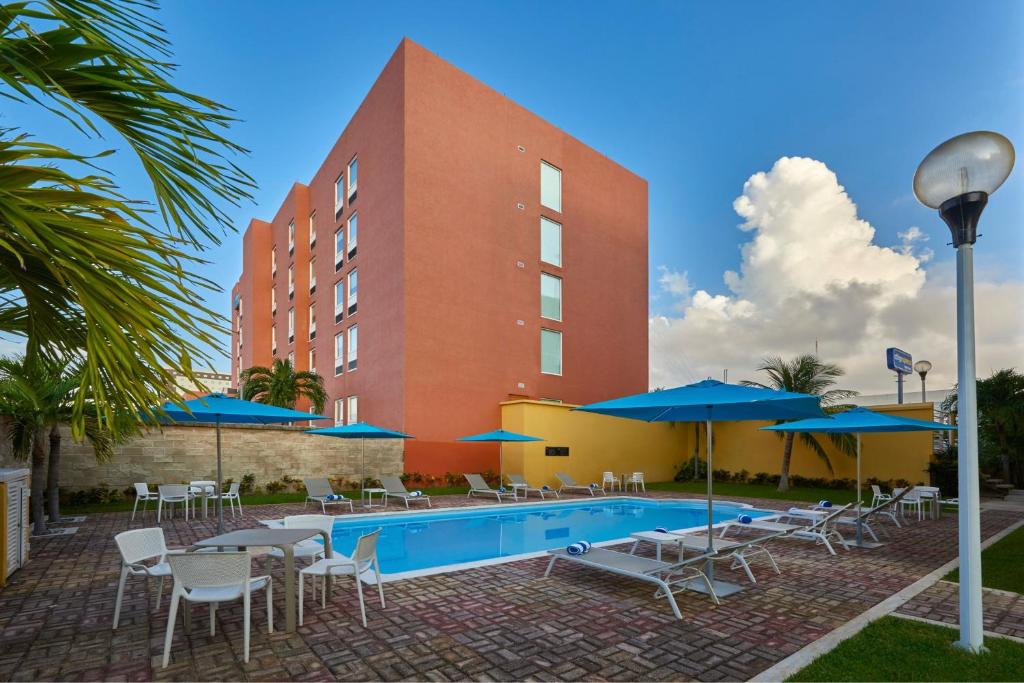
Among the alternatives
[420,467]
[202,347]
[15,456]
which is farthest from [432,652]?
[420,467]

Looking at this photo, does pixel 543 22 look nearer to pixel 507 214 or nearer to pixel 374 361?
pixel 507 214

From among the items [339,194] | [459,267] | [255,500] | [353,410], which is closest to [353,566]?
[255,500]

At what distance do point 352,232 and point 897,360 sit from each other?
80.6 ft

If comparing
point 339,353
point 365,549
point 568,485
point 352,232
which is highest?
point 352,232

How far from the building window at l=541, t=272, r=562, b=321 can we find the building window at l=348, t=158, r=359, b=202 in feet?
29.8

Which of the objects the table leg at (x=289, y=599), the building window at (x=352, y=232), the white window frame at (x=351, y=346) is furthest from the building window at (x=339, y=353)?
the table leg at (x=289, y=599)

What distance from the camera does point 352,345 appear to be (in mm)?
22891

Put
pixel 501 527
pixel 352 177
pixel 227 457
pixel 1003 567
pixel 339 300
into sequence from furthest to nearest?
pixel 339 300 → pixel 352 177 → pixel 227 457 → pixel 501 527 → pixel 1003 567

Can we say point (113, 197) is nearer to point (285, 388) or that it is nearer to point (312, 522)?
point (312, 522)

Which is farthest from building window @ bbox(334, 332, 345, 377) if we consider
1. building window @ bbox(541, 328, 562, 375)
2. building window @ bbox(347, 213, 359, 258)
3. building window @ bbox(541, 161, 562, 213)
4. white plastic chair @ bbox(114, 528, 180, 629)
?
white plastic chair @ bbox(114, 528, 180, 629)

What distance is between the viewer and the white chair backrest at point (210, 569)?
4293 mm

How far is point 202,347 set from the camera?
77.9 inches

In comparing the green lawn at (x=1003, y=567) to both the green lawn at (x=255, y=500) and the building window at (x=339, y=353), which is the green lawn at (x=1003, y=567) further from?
the building window at (x=339, y=353)

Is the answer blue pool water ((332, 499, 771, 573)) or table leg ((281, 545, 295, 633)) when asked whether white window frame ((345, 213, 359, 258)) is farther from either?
table leg ((281, 545, 295, 633))
